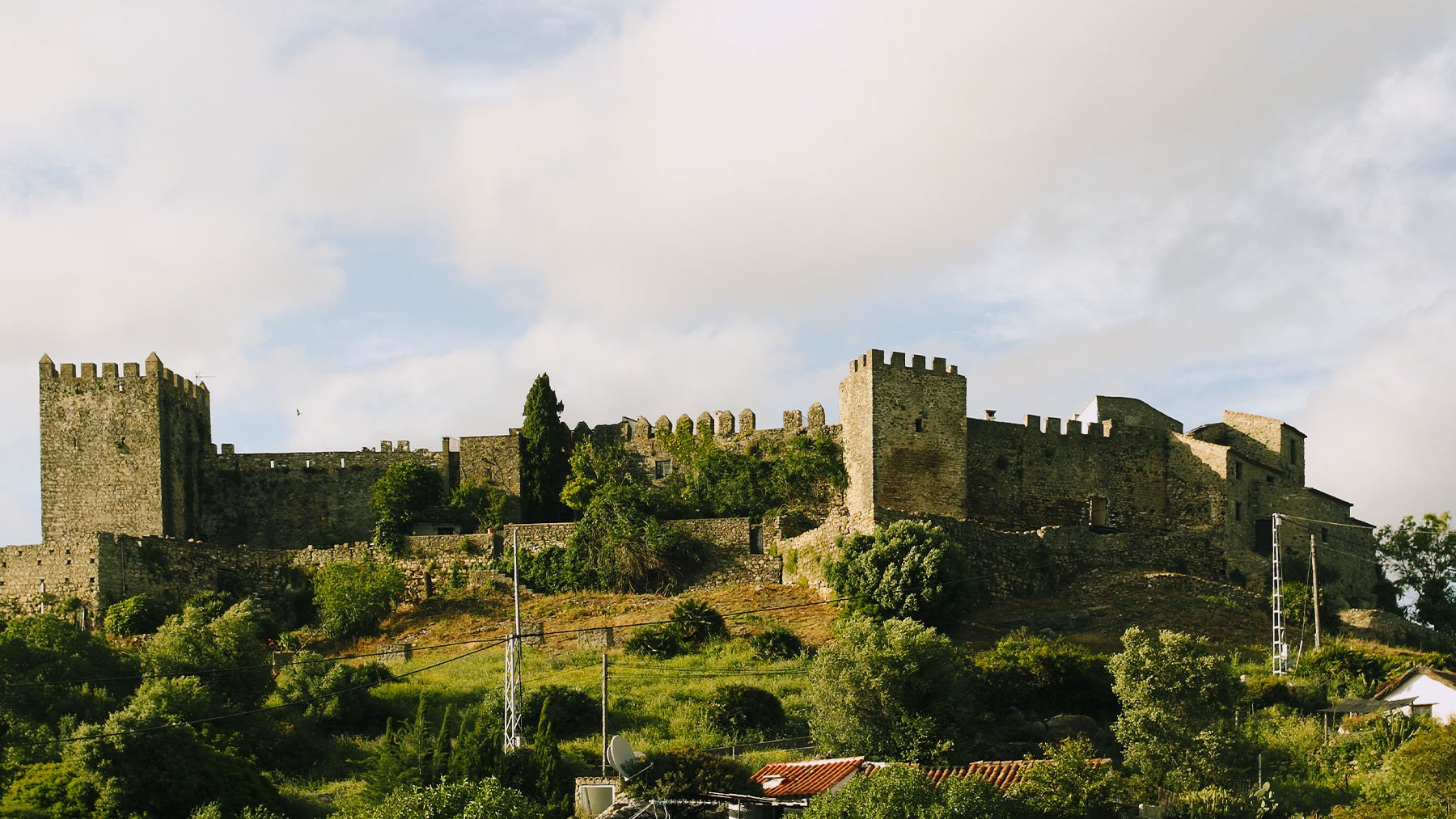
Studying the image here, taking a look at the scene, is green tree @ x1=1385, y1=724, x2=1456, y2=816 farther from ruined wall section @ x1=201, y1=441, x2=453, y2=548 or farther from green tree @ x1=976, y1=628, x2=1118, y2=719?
ruined wall section @ x1=201, y1=441, x2=453, y2=548

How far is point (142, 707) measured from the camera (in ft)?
122

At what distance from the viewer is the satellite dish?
32.8 metres

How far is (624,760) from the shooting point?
33.0 meters

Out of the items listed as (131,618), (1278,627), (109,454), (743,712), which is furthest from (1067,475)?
(109,454)

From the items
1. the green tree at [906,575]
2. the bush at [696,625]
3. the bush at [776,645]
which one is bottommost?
the bush at [776,645]

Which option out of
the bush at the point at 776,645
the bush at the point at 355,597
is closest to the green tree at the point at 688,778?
the bush at the point at 776,645

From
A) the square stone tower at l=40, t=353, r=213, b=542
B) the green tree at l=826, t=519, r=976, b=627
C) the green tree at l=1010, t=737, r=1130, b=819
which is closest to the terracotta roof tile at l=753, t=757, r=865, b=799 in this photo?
the green tree at l=1010, t=737, r=1130, b=819

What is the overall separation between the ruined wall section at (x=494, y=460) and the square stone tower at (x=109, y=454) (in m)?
8.90

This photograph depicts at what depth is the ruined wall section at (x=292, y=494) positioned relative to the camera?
186ft

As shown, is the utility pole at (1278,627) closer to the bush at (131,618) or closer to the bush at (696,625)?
the bush at (696,625)

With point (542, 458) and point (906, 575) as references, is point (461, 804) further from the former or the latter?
point (542, 458)

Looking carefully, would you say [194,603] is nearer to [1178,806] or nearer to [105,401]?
[105,401]

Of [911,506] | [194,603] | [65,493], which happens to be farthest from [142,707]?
[911,506]

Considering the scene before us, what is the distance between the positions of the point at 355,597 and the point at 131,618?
6071 millimetres
